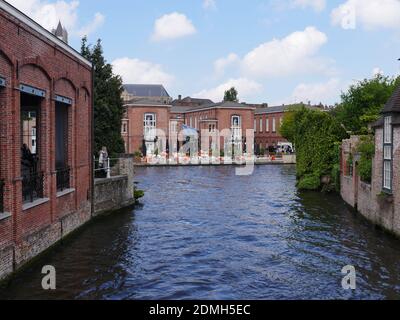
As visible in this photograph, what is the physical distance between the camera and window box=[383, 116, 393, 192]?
1747 cm

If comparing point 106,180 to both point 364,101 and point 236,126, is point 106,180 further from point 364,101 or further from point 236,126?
point 236,126

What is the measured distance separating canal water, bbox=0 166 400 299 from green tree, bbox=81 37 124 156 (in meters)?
9.47

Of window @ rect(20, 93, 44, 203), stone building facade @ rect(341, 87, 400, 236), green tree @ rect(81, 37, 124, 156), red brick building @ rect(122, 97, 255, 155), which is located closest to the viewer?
window @ rect(20, 93, 44, 203)

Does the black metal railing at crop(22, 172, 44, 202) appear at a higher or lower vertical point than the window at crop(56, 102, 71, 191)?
lower

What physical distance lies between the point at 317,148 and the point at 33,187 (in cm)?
2363

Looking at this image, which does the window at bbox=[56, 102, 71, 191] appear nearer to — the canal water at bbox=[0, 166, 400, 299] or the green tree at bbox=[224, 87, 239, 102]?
the canal water at bbox=[0, 166, 400, 299]

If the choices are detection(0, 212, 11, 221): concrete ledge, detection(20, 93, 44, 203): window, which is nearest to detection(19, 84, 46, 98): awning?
detection(20, 93, 44, 203): window

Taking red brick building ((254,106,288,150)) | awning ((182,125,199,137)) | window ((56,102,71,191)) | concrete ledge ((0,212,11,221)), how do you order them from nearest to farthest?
1. concrete ledge ((0,212,11,221))
2. window ((56,102,71,191))
3. awning ((182,125,199,137))
4. red brick building ((254,106,288,150))

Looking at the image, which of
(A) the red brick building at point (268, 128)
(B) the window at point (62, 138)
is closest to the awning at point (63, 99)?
(B) the window at point (62, 138)

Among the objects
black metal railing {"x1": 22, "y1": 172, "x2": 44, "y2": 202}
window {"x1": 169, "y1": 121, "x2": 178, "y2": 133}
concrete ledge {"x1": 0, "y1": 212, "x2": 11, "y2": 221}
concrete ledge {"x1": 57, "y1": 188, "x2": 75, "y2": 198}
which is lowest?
concrete ledge {"x1": 0, "y1": 212, "x2": 11, "y2": 221}

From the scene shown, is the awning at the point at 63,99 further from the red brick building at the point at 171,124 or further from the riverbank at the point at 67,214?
the red brick building at the point at 171,124

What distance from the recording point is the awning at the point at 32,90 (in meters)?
13.2
